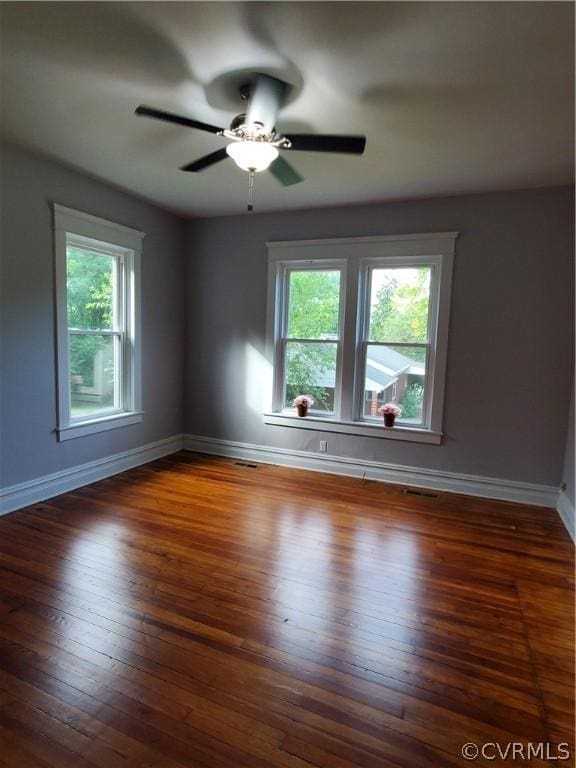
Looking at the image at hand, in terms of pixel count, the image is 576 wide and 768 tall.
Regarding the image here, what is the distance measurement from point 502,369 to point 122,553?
338 centimetres

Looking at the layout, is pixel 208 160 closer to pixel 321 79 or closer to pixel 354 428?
pixel 321 79

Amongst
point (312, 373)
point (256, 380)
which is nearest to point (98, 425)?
point (256, 380)

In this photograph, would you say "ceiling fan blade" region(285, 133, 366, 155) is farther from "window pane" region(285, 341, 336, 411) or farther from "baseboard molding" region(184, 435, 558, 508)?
"baseboard molding" region(184, 435, 558, 508)

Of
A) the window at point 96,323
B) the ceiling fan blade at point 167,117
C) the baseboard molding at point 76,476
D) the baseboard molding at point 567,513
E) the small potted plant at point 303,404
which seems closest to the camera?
the ceiling fan blade at point 167,117

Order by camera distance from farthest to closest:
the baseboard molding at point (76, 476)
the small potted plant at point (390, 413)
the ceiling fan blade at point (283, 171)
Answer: the small potted plant at point (390, 413) → the baseboard molding at point (76, 476) → the ceiling fan blade at point (283, 171)

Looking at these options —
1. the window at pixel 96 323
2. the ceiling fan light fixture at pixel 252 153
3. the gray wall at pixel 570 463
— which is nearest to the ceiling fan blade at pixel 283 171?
the ceiling fan light fixture at pixel 252 153

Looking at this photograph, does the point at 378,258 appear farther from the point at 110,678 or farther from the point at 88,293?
→ the point at 110,678

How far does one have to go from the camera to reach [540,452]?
3623 millimetres

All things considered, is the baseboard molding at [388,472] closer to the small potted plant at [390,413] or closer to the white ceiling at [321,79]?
the small potted plant at [390,413]

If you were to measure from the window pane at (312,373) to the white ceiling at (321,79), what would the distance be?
1.73 metres

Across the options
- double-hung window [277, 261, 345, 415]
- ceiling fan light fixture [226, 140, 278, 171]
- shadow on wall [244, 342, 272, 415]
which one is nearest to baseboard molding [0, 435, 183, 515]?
shadow on wall [244, 342, 272, 415]

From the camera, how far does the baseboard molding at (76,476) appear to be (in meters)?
3.18

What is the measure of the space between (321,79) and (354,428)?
2968mm

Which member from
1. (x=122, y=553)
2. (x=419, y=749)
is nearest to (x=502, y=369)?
(x=419, y=749)
